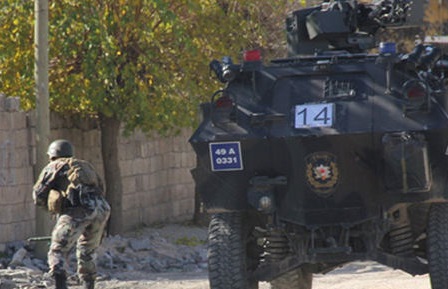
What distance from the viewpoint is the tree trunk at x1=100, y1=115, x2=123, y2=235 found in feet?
63.3

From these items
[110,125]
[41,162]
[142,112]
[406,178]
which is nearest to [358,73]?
[406,178]

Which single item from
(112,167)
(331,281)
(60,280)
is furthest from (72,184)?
(112,167)

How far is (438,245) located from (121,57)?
8.31m

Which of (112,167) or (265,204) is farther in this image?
(112,167)

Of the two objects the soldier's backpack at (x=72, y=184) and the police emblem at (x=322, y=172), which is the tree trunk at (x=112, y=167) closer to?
the soldier's backpack at (x=72, y=184)

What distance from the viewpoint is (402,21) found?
12.4 metres

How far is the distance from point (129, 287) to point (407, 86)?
542cm

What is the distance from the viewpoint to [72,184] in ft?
39.9

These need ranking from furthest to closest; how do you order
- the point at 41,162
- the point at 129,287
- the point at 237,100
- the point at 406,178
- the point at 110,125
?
the point at 110,125 → the point at 41,162 → the point at 129,287 → the point at 237,100 → the point at 406,178

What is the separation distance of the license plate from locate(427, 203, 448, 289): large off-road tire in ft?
3.67

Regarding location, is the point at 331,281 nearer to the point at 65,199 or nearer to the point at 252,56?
the point at 65,199

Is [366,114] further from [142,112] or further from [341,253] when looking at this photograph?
[142,112]

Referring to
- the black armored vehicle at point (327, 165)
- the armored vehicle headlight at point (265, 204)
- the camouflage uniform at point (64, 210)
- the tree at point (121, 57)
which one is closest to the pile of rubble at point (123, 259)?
the tree at point (121, 57)

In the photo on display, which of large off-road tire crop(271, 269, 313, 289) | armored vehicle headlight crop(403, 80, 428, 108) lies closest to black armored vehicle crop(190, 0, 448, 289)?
armored vehicle headlight crop(403, 80, 428, 108)
